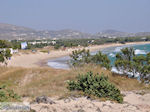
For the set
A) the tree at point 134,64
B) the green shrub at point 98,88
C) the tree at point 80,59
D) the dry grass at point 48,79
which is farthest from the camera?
the tree at point 80,59

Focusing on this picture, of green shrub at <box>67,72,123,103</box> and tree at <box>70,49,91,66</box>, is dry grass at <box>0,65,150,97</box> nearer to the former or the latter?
green shrub at <box>67,72,123,103</box>

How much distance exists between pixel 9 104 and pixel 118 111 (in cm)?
334

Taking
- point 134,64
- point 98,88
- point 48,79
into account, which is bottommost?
point 48,79

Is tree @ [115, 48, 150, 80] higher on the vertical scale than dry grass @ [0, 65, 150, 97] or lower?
higher

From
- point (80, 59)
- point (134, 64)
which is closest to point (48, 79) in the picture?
point (134, 64)

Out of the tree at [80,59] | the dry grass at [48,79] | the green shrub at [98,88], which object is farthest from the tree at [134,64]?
the tree at [80,59]

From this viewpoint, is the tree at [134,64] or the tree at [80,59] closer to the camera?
the tree at [134,64]

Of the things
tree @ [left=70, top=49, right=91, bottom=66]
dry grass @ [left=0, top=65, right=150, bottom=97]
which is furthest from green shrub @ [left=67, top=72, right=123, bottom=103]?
tree @ [left=70, top=49, right=91, bottom=66]

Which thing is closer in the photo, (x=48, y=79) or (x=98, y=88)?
(x=98, y=88)

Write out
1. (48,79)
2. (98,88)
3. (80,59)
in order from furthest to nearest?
(80,59)
(48,79)
(98,88)

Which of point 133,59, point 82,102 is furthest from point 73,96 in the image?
point 133,59

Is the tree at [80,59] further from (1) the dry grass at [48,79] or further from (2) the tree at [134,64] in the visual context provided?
(2) the tree at [134,64]

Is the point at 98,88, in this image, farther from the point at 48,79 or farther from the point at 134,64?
the point at 134,64

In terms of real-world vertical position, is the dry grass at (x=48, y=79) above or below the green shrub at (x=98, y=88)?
below
